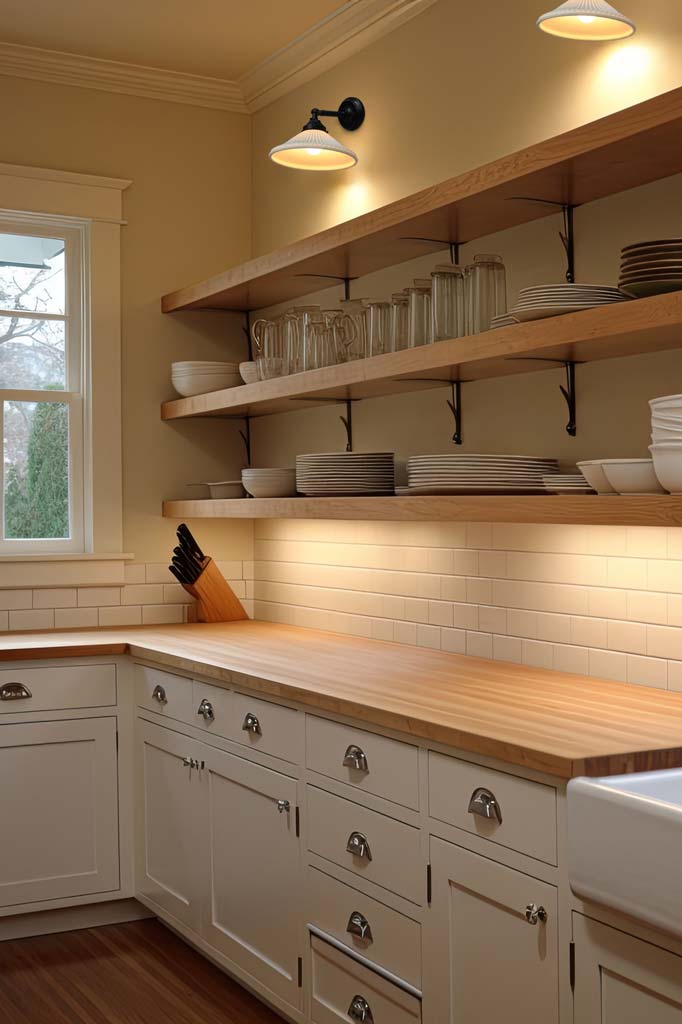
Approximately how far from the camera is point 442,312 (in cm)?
337

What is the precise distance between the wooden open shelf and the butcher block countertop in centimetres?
84

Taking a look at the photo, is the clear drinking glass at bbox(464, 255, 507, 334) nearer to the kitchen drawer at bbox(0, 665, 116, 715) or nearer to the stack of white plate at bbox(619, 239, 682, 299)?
the stack of white plate at bbox(619, 239, 682, 299)

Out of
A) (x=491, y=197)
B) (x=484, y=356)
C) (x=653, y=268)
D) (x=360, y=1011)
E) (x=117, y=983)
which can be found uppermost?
(x=491, y=197)

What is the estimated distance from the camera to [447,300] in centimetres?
337

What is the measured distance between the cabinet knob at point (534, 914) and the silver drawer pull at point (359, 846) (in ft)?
2.00

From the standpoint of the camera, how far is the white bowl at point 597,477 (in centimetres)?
272

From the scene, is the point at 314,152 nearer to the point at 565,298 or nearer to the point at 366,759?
the point at 565,298

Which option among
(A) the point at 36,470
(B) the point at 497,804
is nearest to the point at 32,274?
(A) the point at 36,470

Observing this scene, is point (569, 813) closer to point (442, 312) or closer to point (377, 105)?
point (442, 312)

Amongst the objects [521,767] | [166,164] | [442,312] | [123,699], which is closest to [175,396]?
[166,164]

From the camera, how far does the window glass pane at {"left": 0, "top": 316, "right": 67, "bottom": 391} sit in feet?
15.7

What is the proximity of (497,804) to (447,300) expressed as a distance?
1.50 m

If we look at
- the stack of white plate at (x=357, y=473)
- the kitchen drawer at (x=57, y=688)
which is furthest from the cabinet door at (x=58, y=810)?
the stack of white plate at (x=357, y=473)

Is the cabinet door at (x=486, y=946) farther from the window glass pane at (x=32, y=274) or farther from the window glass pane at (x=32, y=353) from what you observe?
the window glass pane at (x=32, y=274)
